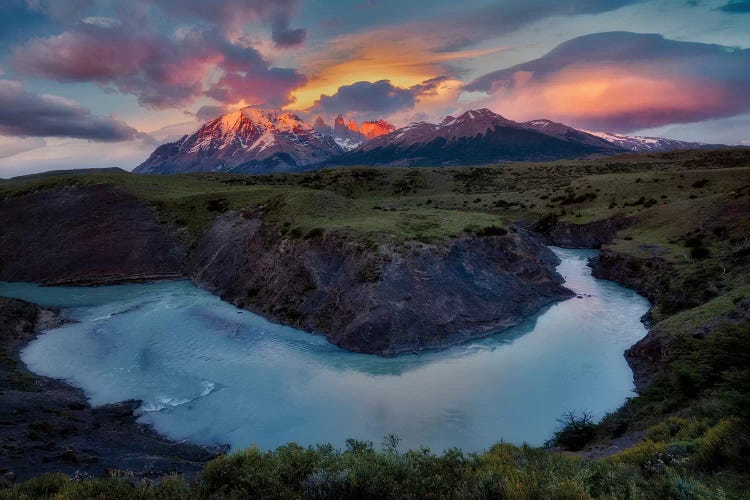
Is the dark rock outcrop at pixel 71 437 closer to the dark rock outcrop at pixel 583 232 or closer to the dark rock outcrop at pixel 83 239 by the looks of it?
the dark rock outcrop at pixel 83 239

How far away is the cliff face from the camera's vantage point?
29.3m

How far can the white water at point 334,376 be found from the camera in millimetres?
19703

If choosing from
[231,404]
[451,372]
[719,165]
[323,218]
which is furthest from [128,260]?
[719,165]

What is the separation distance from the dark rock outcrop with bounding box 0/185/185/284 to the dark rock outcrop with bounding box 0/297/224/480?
2941cm

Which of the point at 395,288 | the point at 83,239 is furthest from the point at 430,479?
the point at 83,239

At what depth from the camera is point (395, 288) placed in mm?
31344

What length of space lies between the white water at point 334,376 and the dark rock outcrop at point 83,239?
18227mm

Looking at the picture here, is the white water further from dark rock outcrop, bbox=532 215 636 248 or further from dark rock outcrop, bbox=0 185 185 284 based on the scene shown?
dark rock outcrop, bbox=532 215 636 248

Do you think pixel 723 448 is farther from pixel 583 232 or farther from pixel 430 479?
pixel 583 232

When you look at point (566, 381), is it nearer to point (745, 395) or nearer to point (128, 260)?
point (745, 395)

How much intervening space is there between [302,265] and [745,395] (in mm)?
31508

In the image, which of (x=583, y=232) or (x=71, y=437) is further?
(x=583, y=232)

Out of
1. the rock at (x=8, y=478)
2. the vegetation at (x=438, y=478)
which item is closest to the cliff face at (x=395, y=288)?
the vegetation at (x=438, y=478)

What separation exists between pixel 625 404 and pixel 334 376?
1527cm
